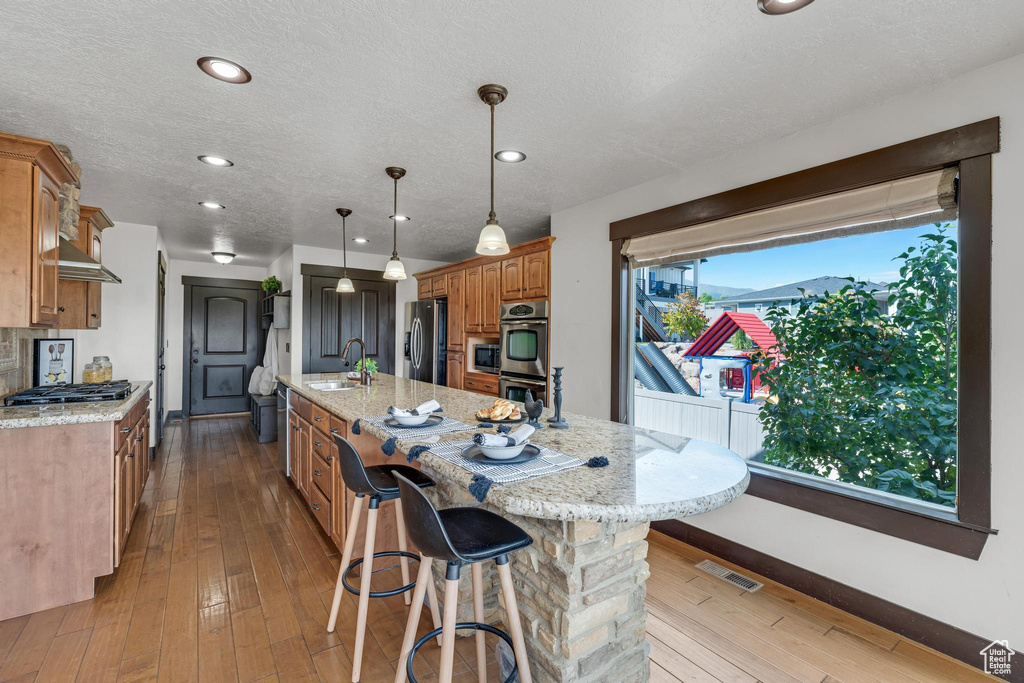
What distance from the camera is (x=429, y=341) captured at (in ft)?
17.3

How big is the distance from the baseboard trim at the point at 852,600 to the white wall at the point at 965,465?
0.03m

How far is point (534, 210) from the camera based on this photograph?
12.9ft

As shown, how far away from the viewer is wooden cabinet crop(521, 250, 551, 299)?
4.01 metres

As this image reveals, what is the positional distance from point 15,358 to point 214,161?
5.91 ft

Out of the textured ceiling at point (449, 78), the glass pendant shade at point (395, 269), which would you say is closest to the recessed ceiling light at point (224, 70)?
the textured ceiling at point (449, 78)

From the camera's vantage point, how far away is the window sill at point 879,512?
1.90 m

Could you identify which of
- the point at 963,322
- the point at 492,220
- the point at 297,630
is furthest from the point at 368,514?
the point at 963,322

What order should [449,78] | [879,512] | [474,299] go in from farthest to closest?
[474,299]
[879,512]
[449,78]

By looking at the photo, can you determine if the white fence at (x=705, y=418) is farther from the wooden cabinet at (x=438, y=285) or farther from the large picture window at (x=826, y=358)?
the wooden cabinet at (x=438, y=285)

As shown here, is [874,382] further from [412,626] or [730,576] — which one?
[412,626]

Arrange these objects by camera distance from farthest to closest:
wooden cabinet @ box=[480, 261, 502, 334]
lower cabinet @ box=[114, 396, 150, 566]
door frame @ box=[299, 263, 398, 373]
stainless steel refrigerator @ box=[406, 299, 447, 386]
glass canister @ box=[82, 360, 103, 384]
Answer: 1. door frame @ box=[299, 263, 398, 373]
2. stainless steel refrigerator @ box=[406, 299, 447, 386]
3. wooden cabinet @ box=[480, 261, 502, 334]
4. glass canister @ box=[82, 360, 103, 384]
5. lower cabinet @ box=[114, 396, 150, 566]

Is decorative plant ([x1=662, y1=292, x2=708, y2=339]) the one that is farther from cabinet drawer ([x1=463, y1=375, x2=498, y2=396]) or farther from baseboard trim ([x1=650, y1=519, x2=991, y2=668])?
cabinet drawer ([x1=463, y1=375, x2=498, y2=396])

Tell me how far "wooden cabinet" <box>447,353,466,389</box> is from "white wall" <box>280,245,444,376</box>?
4.10 ft

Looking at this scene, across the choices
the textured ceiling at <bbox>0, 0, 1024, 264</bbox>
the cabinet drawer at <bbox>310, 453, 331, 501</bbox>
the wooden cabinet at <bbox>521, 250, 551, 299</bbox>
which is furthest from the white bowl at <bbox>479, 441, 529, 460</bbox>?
the wooden cabinet at <bbox>521, 250, 551, 299</bbox>
